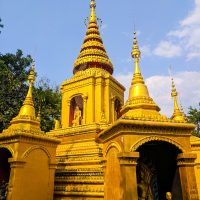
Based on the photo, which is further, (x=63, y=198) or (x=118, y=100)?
(x=118, y=100)

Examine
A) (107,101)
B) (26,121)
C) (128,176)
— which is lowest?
(128,176)

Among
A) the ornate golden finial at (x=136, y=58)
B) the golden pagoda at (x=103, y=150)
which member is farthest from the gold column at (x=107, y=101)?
the ornate golden finial at (x=136, y=58)

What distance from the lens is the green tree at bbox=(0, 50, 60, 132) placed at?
80.4 feet

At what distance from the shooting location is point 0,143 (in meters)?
12.8

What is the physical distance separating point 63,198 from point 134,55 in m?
8.32

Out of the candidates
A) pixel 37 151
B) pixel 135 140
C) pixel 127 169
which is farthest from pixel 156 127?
pixel 37 151

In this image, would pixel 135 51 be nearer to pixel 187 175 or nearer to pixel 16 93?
pixel 187 175

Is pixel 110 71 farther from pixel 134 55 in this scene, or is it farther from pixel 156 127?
pixel 156 127

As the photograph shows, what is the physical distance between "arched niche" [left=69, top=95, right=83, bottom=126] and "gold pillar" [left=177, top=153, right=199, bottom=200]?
10989mm

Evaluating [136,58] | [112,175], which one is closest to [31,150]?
[112,175]

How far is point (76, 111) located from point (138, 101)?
9.82 meters

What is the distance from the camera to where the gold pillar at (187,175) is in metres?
8.67

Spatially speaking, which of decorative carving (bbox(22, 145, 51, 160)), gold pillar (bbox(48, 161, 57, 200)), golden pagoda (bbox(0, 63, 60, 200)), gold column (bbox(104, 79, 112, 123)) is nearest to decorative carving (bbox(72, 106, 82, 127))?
gold column (bbox(104, 79, 112, 123))

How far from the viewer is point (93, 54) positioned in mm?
22000
